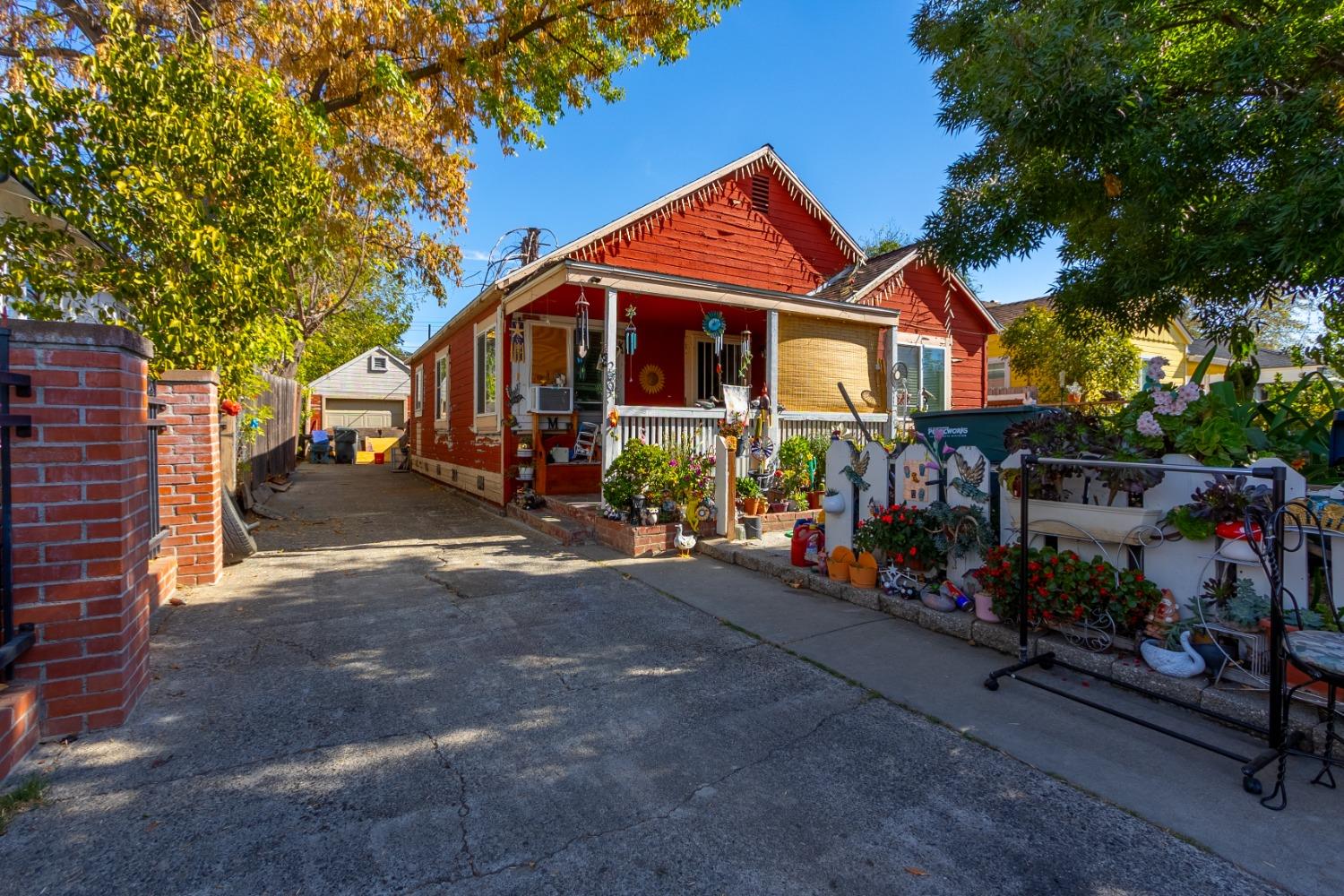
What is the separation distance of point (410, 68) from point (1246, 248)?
404 inches

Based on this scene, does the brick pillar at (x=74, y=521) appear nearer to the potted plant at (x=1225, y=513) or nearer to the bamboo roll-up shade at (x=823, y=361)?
the potted plant at (x=1225, y=513)

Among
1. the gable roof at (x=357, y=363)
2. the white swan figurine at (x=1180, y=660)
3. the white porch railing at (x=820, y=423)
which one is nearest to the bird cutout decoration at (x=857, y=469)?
the white swan figurine at (x=1180, y=660)

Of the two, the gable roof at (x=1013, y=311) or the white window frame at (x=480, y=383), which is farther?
the gable roof at (x=1013, y=311)

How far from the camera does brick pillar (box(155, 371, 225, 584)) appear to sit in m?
4.95

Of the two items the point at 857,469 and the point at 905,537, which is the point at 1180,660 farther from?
the point at 857,469

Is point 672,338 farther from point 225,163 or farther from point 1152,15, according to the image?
point 1152,15

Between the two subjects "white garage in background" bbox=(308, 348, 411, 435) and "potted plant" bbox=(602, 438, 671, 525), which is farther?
"white garage in background" bbox=(308, 348, 411, 435)

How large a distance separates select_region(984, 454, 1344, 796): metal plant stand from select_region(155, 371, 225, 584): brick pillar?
5972 mm

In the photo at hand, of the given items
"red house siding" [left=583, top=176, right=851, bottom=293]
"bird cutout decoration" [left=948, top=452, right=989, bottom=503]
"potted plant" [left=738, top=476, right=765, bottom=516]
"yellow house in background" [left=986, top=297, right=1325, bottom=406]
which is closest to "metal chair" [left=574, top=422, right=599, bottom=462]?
"red house siding" [left=583, top=176, right=851, bottom=293]

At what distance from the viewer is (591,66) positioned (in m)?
9.64

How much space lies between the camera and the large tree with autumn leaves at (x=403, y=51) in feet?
25.8

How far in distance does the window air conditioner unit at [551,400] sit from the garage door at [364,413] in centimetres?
2544

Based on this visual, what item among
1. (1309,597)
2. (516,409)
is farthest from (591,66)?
(1309,597)

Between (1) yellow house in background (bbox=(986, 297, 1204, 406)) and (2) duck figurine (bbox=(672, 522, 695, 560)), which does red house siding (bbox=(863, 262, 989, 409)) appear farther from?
(2) duck figurine (bbox=(672, 522, 695, 560))
